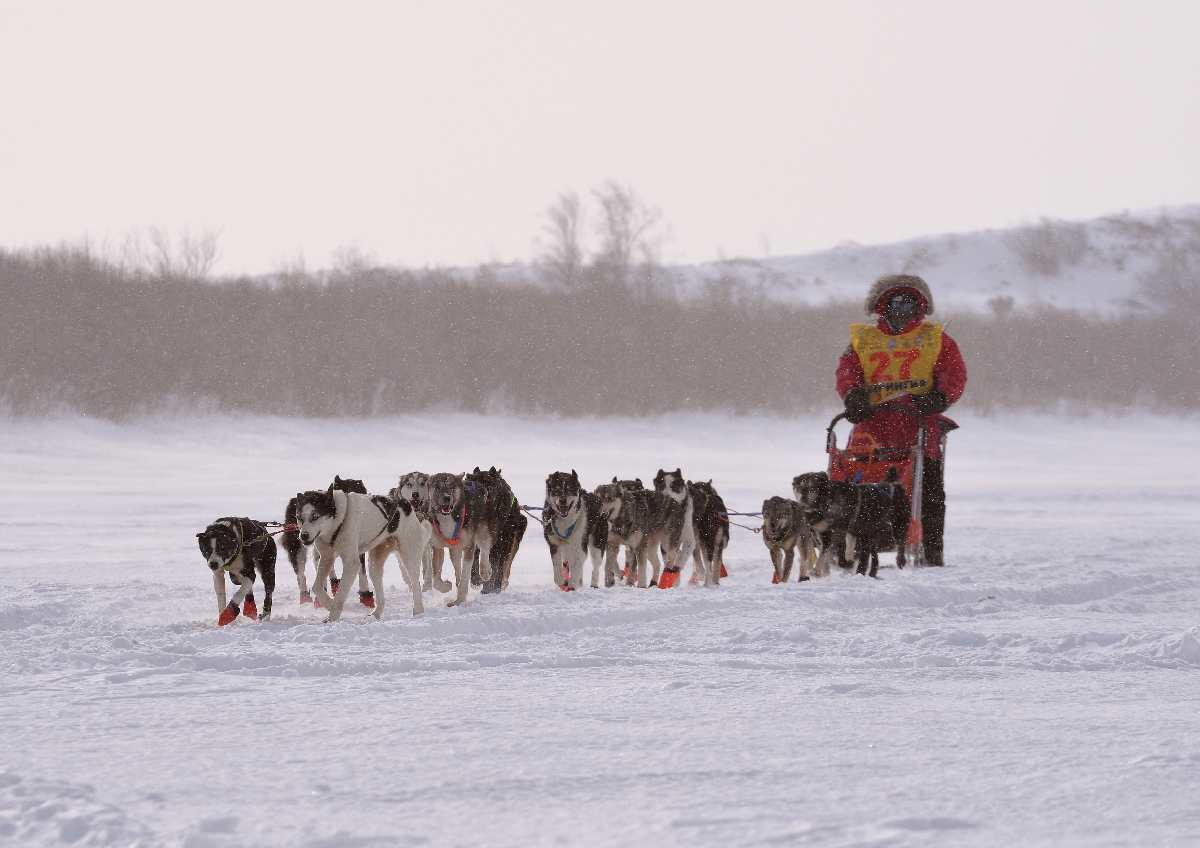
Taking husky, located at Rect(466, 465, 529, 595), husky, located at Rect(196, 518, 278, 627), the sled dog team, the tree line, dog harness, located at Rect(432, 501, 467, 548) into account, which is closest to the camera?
husky, located at Rect(196, 518, 278, 627)

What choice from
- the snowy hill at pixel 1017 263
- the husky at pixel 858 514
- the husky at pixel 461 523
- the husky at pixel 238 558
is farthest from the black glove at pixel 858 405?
the snowy hill at pixel 1017 263

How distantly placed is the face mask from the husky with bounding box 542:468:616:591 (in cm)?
217

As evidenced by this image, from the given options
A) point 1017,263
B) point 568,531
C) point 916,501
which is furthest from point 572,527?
point 1017,263

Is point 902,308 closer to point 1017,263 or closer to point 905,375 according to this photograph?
point 905,375

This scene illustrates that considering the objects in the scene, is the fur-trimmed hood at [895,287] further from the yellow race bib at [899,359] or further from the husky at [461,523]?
the husky at [461,523]

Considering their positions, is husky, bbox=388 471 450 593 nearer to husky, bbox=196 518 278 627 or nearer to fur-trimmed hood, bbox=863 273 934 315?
husky, bbox=196 518 278 627

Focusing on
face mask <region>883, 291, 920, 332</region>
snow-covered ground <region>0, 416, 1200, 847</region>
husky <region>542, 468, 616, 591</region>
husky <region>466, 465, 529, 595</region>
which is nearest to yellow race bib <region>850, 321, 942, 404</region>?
face mask <region>883, 291, 920, 332</region>

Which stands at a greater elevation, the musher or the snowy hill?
the snowy hill

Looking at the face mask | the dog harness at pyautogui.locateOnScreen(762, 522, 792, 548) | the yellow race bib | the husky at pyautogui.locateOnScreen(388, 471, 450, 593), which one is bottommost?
the dog harness at pyautogui.locateOnScreen(762, 522, 792, 548)

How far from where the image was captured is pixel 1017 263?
52.5 metres

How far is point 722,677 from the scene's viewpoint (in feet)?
11.5

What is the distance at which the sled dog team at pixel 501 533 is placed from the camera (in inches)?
201

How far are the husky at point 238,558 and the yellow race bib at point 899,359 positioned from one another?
141 inches

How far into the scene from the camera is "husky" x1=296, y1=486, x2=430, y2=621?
5004mm
